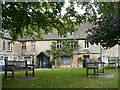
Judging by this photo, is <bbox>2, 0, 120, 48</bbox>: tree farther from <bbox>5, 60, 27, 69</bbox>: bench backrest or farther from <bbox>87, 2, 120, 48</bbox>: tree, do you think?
<bbox>87, 2, 120, 48</bbox>: tree

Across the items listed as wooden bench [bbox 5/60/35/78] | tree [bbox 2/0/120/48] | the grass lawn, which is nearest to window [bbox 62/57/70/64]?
wooden bench [bbox 5/60/35/78]

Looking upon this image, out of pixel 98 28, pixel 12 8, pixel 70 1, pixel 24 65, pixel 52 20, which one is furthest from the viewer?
pixel 98 28

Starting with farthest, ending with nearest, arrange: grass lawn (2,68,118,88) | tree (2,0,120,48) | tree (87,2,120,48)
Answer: tree (87,2,120,48) → tree (2,0,120,48) → grass lawn (2,68,118,88)

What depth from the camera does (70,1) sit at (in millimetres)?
10320

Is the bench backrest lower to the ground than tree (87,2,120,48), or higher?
lower

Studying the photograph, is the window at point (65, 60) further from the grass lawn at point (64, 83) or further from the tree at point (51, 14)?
the grass lawn at point (64, 83)

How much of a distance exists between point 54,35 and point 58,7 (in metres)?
25.4

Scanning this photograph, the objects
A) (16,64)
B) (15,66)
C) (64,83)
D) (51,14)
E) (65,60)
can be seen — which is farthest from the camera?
(65,60)

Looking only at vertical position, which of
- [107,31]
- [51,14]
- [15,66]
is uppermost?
[107,31]

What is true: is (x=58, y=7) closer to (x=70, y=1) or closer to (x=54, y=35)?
(x=70, y=1)

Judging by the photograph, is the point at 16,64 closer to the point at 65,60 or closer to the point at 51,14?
the point at 51,14

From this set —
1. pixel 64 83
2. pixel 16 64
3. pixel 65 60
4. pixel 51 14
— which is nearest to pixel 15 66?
pixel 16 64

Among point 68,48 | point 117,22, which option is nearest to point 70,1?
point 117,22

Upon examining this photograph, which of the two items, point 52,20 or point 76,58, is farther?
point 76,58
